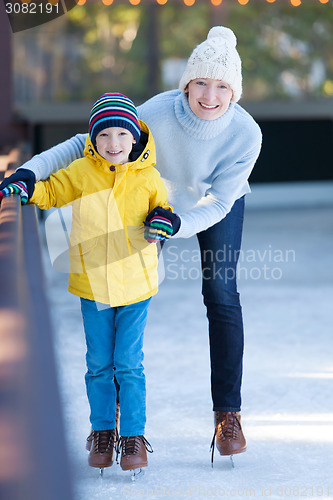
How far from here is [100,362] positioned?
1.92 m

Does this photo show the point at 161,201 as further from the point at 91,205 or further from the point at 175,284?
the point at 175,284

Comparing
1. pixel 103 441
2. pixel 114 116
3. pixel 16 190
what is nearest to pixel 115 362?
pixel 103 441

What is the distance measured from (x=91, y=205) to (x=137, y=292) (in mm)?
238

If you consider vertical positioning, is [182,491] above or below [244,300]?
below

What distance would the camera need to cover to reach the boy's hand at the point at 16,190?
170cm

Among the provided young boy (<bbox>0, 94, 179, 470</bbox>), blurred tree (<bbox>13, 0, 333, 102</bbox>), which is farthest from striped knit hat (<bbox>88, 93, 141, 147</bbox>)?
blurred tree (<bbox>13, 0, 333, 102</bbox>)

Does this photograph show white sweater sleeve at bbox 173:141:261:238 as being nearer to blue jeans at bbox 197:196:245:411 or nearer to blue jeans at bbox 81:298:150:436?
blue jeans at bbox 197:196:245:411

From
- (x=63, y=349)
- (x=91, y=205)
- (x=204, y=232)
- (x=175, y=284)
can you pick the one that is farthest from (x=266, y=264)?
(x=91, y=205)

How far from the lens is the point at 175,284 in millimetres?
4555

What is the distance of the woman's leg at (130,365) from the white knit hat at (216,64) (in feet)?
1.90

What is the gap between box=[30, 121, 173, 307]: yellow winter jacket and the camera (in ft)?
5.88

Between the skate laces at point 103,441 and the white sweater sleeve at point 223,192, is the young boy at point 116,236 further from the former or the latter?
the white sweater sleeve at point 223,192

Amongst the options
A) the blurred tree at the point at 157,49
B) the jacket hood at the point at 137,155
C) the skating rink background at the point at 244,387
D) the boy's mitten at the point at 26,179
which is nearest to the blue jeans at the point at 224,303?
the skating rink background at the point at 244,387

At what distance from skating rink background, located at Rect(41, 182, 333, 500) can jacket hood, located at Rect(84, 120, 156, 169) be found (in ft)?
1.26
